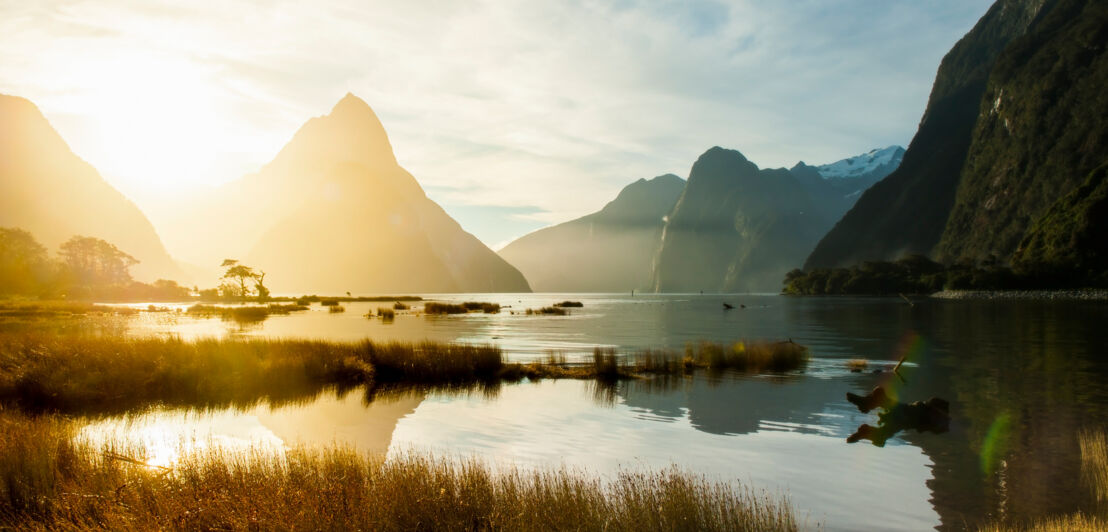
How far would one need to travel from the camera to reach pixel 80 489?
973 cm

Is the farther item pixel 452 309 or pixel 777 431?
pixel 452 309

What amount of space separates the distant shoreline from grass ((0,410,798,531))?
151636mm

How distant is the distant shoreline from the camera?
129750 millimetres

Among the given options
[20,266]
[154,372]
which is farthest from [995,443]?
[20,266]

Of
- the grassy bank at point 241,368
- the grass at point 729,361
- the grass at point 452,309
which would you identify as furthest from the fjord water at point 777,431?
the grass at point 452,309

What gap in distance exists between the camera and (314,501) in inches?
357

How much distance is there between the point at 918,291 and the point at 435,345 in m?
200

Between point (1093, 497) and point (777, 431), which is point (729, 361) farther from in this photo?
point (1093, 497)

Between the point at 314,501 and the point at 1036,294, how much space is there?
572 ft

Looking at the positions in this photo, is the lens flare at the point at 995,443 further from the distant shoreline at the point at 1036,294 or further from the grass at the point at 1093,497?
the distant shoreline at the point at 1036,294

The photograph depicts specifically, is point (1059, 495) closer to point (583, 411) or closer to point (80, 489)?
point (583, 411)

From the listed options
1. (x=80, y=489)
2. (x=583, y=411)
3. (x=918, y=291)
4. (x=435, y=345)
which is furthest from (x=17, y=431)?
(x=918, y=291)

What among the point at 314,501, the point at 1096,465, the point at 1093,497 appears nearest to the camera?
the point at 314,501

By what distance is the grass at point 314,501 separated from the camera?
8.46 m
